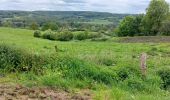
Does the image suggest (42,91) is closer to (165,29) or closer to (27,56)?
(27,56)

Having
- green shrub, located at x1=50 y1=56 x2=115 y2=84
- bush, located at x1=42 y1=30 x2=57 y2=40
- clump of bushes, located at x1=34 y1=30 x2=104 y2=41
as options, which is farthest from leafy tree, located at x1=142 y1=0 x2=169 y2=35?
green shrub, located at x1=50 y1=56 x2=115 y2=84

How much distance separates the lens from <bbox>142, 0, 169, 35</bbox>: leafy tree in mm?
58938

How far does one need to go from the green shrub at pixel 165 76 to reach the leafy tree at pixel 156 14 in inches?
1803

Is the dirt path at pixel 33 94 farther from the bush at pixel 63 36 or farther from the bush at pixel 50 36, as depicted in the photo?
the bush at pixel 50 36

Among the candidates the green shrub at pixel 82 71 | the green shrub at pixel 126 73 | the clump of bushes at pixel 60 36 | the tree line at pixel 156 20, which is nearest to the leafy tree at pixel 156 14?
the tree line at pixel 156 20

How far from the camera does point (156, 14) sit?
59.7 m

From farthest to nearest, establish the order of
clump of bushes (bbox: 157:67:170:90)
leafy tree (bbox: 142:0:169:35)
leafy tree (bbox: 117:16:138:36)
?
1. leafy tree (bbox: 117:16:138:36)
2. leafy tree (bbox: 142:0:169:35)
3. clump of bushes (bbox: 157:67:170:90)

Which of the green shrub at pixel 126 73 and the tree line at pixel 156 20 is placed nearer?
the green shrub at pixel 126 73

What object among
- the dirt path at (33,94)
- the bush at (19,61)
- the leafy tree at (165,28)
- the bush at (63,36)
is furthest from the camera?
the leafy tree at (165,28)

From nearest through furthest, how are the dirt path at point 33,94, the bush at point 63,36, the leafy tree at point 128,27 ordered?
the dirt path at point 33,94, the bush at point 63,36, the leafy tree at point 128,27

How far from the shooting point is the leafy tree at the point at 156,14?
193 ft

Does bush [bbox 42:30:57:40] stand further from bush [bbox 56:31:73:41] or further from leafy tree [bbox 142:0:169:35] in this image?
leafy tree [bbox 142:0:169:35]

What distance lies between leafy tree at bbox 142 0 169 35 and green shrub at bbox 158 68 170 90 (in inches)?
1803

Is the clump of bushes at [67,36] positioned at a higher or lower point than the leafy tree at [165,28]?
lower
